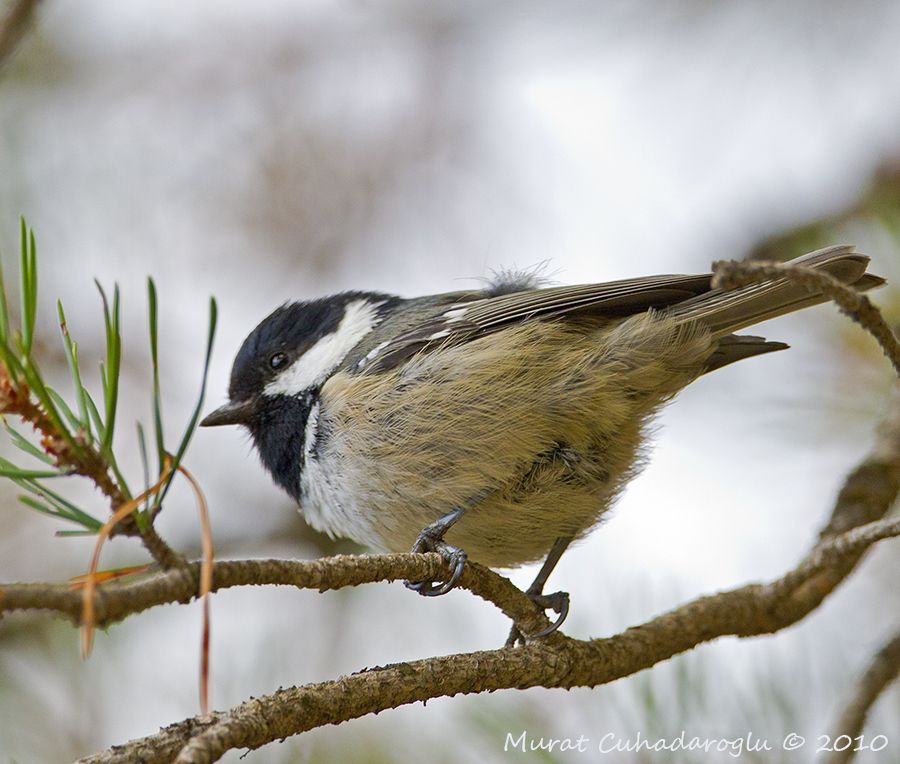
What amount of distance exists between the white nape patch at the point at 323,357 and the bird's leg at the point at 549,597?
0.76m

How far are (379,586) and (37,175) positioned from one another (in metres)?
1.90

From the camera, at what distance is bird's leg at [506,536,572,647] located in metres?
1.99

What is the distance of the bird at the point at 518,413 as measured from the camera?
2203 millimetres

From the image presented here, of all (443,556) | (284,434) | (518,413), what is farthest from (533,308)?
(443,556)

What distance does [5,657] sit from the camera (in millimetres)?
2695

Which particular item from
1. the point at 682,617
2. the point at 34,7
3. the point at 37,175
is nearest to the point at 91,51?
the point at 37,175

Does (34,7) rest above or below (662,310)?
above

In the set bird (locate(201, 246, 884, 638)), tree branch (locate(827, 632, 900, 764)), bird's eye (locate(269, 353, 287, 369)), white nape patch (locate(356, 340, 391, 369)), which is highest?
bird's eye (locate(269, 353, 287, 369))

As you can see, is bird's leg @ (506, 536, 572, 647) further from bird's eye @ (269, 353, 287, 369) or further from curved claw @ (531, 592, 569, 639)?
bird's eye @ (269, 353, 287, 369)

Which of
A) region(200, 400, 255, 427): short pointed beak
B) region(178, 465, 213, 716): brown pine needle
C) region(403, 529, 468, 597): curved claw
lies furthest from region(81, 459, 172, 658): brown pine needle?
region(200, 400, 255, 427): short pointed beak

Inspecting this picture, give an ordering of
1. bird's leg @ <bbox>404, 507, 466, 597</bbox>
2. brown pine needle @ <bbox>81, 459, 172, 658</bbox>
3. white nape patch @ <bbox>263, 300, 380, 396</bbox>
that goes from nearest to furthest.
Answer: brown pine needle @ <bbox>81, 459, 172, 658</bbox>
bird's leg @ <bbox>404, 507, 466, 597</bbox>
white nape patch @ <bbox>263, 300, 380, 396</bbox>

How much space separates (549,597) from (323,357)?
3.12 ft

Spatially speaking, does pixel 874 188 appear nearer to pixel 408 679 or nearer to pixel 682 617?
pixel 682 617

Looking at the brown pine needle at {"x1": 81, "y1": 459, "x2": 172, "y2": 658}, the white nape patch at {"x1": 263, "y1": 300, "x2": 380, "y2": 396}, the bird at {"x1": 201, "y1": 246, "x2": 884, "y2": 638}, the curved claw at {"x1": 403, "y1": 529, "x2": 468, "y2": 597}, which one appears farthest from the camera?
the white nape patch at {"x1": 263, "y1": 300, "x2": 380, "y2": 396}
